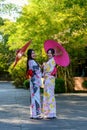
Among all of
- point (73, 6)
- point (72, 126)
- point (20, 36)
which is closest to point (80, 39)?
point (20, 36)

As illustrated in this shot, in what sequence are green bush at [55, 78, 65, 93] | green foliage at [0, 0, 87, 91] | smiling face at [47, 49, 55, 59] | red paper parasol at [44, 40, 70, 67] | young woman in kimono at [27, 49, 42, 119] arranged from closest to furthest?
1. young woman in kimono at [27, 49, 42, 119]
2. smiling face at [47, 49, 55, 59]
3. red paper parasol at [44, 40, 70, 67]
4. green foliage at [0, 0, 87, 91]
5. green bush at [55, 78, 65, 93]

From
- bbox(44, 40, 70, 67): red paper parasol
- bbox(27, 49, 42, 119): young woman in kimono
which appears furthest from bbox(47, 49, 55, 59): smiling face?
bbox(27, 49, 42, 119): young woman in kimono

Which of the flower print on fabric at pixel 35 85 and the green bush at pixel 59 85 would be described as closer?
the flower print on fabric at pixel 35 85

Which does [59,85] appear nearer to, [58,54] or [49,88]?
[58,54]

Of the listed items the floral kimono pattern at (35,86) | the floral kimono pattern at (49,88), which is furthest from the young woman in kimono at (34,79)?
the floral kimono pattern at (49,88)

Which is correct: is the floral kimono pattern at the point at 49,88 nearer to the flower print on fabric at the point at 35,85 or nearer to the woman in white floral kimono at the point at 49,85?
the woman in white floral kimono at the point at 49,85

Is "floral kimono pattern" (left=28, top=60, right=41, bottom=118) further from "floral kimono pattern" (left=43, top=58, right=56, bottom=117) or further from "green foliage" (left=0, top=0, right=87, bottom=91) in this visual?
"green foliage" (left=0, top=0, right=87, bottom=91)

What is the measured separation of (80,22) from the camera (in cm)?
1911

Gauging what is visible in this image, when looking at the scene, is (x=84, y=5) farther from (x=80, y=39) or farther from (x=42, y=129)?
(x=42, y=129)

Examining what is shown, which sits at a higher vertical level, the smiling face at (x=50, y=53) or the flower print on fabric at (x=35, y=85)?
the smiling face at (x=50, y=53)

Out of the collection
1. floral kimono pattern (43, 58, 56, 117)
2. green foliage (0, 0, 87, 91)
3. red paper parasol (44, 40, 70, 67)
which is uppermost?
green foliage (0, 0, 87, 91)

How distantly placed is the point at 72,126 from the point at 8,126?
1530 mm

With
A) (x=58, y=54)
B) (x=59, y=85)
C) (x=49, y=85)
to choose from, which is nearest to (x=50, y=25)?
(x=59, y=85)

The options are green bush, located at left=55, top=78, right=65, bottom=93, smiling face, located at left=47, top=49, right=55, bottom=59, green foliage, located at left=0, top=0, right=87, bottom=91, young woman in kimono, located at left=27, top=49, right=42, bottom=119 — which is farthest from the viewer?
green bush, located at left=55, top=78, right=65, bottom=93
